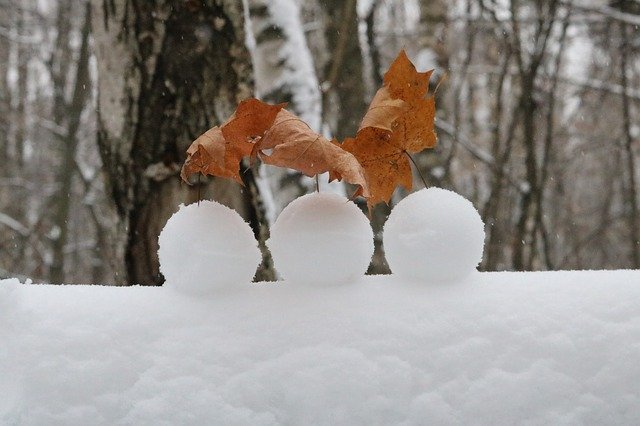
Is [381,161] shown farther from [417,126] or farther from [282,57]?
[282,57]

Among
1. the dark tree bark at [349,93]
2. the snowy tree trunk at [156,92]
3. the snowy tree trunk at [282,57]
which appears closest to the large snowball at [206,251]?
the snowy tree trunk at [156,92]

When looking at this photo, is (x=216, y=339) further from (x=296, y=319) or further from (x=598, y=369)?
(x=598, y=369)

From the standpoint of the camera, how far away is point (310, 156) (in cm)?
55

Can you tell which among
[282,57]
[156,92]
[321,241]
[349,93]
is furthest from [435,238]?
[349,93]

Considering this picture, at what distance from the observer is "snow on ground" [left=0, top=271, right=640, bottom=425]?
51 cm

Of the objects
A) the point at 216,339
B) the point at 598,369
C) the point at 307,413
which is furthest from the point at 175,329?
the point at 598,369

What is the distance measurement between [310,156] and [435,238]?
148 mm

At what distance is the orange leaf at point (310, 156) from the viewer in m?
0.55

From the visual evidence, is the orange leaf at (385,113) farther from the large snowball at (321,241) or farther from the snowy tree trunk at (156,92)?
the snowy tree trunk at (156,92)

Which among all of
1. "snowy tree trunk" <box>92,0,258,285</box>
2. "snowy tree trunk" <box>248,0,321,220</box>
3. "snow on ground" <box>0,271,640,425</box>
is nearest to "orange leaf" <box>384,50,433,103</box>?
"snow on ground" <box>0,271,640,425</box>

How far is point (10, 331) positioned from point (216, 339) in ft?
0.62

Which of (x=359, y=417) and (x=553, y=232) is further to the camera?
(x=553, y=232)

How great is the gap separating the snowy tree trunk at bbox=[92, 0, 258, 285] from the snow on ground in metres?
0.57

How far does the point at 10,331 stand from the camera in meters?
0.54
